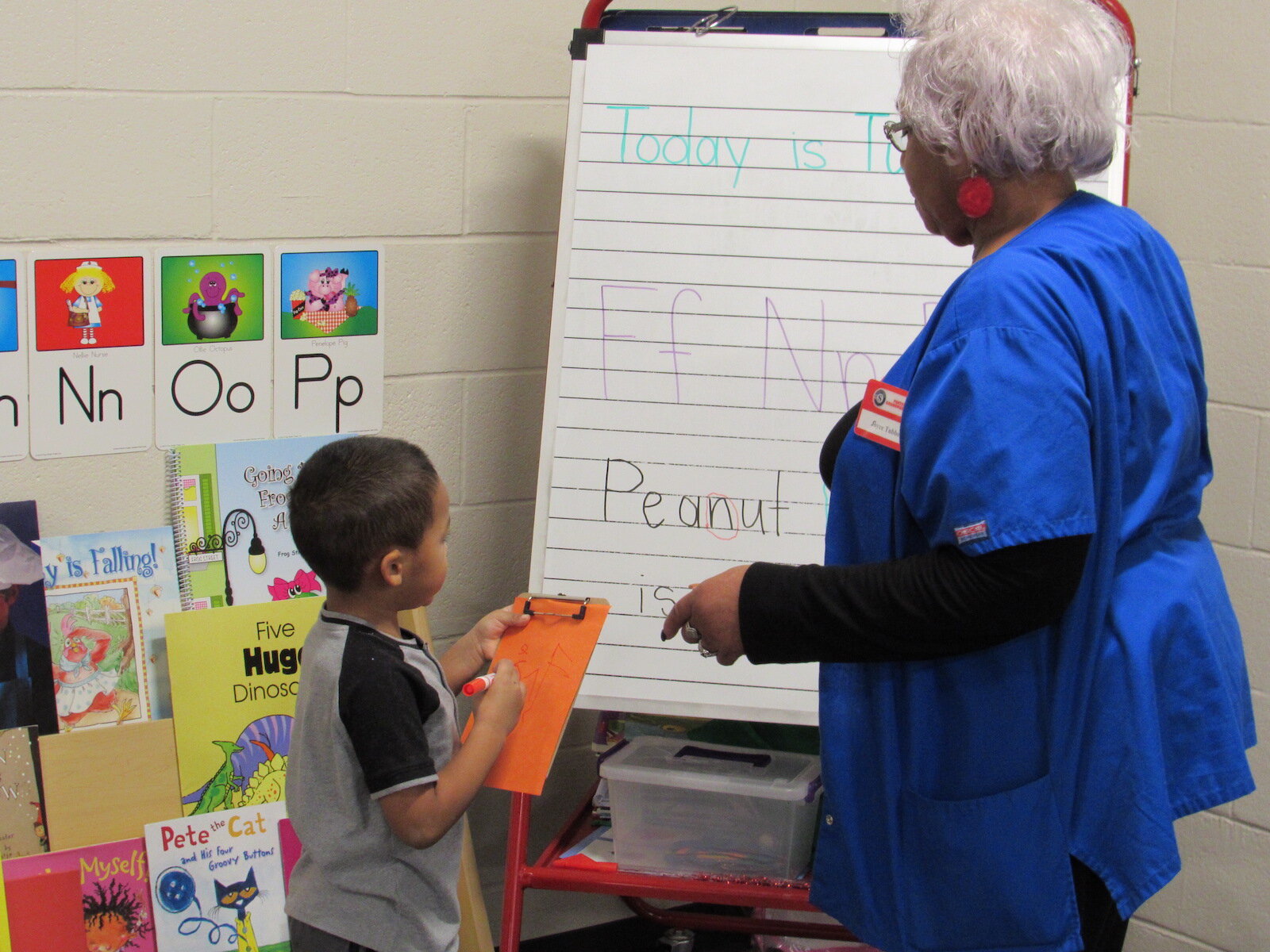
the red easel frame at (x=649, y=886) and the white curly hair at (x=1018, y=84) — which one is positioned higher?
the white curly hair at (x=1018, y=84)

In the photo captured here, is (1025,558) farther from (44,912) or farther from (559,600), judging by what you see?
(44,912)

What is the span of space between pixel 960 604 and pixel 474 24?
130cm

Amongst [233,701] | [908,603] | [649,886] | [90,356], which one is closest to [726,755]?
[649,886]

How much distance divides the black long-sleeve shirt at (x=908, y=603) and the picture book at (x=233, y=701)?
800mm

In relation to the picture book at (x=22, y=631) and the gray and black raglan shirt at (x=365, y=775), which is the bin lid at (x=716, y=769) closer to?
the gray and black raglan shirt at (x=365, y=775)

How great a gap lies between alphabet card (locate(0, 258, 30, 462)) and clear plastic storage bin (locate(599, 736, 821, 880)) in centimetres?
85

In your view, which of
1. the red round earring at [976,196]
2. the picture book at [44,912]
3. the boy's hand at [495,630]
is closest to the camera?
the red round earring at [976,196]

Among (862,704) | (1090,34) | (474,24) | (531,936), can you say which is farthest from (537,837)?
(1090,34)

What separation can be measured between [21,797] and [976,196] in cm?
129

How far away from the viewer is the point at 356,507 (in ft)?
3.68

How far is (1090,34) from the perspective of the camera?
1006 mm

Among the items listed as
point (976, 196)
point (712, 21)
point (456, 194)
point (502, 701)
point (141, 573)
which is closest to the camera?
point (976, 196)

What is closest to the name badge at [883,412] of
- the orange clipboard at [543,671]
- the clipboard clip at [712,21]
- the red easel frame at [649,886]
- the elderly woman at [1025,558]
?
the elderly woman at [1025,558]

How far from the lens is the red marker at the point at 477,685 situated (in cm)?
119
